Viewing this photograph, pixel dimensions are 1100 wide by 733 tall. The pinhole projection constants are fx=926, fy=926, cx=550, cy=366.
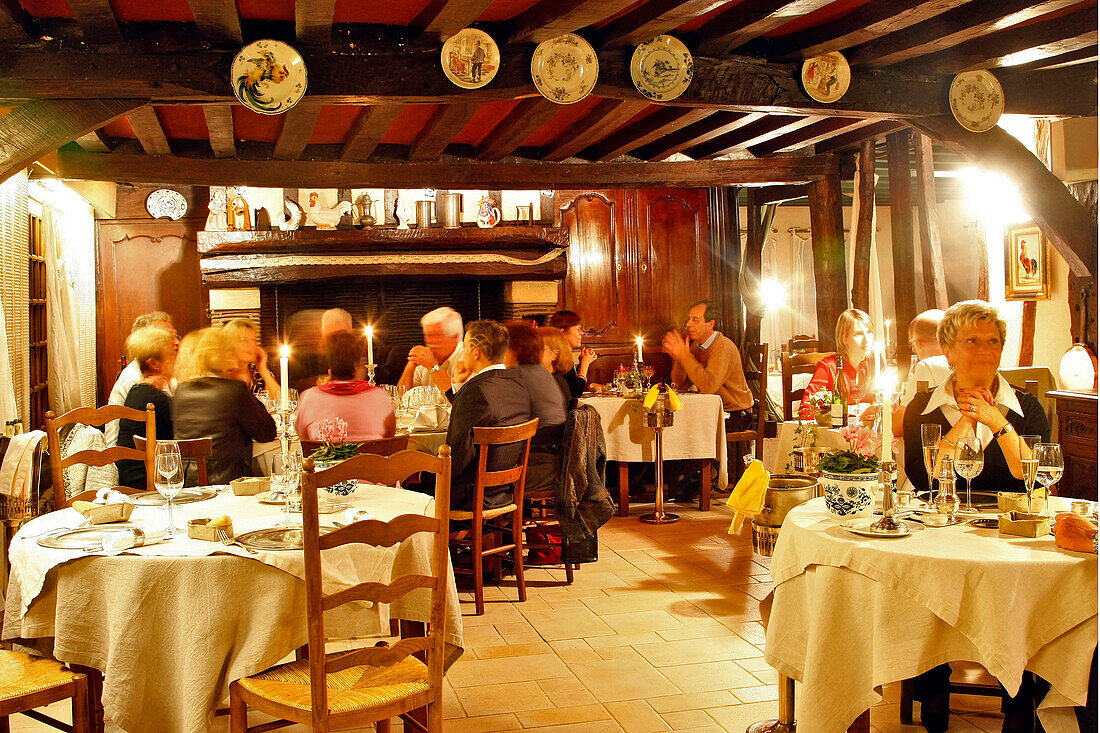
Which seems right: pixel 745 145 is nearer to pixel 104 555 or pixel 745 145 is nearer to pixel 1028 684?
pixel 1028 684

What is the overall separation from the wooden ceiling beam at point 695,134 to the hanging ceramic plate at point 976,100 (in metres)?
1.10

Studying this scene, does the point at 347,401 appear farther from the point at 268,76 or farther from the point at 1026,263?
the point at 1026,263

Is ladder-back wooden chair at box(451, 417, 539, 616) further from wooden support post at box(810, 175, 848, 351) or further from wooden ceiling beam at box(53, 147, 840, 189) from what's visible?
wooden support post at box(810, 175, 848, 351)

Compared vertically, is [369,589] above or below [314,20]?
below

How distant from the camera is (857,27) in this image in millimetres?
4242

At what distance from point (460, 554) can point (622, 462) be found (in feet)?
5.85

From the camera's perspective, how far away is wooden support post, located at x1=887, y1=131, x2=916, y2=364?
6.73 metres

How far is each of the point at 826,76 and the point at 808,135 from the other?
1757 millimetres

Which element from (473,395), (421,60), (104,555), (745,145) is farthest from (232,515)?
(745,145)

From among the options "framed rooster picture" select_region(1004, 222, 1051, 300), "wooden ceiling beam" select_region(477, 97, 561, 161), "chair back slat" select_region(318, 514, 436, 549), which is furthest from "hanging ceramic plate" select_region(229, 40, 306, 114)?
"framed rooster picture" select_region(1004, 222, 1051, 300)

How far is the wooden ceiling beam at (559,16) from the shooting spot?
12.1 ft

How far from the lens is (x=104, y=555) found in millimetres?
2570

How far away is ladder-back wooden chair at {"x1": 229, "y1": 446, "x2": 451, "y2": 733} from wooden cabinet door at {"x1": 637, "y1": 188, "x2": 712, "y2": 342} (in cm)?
644

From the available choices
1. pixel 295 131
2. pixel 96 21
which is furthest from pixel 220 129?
pixel 96 21
